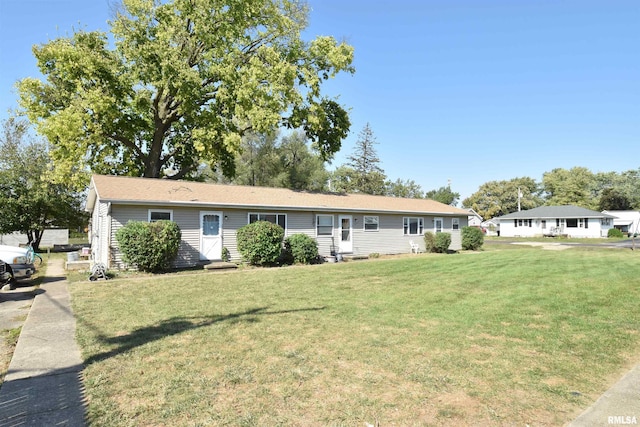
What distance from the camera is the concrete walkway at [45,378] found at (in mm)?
3242

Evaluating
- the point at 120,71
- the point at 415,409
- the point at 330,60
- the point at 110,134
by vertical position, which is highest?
the point at 330,60

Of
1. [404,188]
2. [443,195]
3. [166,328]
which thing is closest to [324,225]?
[166,328]

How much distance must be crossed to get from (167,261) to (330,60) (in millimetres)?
16135

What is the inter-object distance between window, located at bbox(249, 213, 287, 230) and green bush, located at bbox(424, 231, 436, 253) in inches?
392

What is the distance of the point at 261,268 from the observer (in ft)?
48.0

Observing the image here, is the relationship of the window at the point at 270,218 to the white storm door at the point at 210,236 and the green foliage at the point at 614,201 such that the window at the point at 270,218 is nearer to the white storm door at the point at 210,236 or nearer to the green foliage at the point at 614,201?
the white storm door at the point at 210,236

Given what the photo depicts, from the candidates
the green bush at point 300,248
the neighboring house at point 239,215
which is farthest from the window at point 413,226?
the green bush at point 300,248

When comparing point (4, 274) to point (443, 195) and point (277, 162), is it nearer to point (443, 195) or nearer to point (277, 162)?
point (277, 162)

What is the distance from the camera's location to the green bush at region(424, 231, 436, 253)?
73.5 feet

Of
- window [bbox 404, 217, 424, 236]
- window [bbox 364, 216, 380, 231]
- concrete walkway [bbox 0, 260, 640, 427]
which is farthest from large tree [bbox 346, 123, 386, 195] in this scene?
concrete walkway [bbox 0, 260, 640, 427]

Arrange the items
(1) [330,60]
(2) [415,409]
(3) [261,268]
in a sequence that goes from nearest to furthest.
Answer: (2) [415,409], (3) [261,268], (1) [330,60]

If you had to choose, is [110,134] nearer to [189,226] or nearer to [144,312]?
[189,226]

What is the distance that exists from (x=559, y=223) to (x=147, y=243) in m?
46.4

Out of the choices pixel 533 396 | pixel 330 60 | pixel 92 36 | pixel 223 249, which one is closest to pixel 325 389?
pixel 533 396
